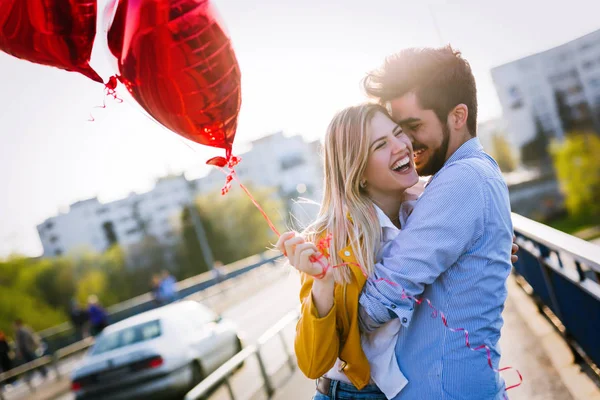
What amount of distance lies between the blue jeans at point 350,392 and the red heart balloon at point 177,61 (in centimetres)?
127

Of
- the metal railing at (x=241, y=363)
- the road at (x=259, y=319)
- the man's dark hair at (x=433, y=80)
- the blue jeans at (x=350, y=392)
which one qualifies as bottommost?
the road at (x=259, y=319)

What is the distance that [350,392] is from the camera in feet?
7.32

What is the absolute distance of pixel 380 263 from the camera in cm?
207

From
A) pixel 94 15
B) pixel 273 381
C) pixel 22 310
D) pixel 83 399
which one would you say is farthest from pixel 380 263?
pixel 22 310

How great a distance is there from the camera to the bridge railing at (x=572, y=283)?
131 inches

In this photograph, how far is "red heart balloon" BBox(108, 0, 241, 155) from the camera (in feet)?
6.68

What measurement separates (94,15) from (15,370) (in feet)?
47.9

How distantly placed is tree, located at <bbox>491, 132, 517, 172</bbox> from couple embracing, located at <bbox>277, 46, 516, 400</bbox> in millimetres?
98435

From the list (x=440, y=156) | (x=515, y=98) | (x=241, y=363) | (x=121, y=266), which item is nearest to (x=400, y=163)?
(x=440, y=156)

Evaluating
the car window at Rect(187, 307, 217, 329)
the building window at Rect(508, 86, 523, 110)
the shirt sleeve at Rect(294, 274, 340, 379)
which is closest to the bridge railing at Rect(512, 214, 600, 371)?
the shirt sleeve at Rect(294, 274, 340, 379)

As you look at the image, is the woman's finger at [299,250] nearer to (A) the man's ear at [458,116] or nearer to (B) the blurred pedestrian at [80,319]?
(A) the man's ear at [458,116]

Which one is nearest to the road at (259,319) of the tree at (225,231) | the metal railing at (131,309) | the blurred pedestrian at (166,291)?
the blurred pedestrian at (166,291)

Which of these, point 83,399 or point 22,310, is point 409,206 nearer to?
point 83,399

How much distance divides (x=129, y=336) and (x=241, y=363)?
3302mm
